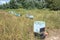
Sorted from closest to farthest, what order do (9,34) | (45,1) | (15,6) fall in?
(9,34), (15,6), (45,1)

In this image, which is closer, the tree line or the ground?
the ground

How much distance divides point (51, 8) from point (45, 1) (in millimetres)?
1232

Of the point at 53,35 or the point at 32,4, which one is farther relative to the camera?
the point at 32,4

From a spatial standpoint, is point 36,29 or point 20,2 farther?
point 20,2

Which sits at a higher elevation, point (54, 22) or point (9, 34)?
point (9, 34)

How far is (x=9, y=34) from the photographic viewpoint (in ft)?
19.5

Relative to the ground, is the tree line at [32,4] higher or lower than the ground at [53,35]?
lower

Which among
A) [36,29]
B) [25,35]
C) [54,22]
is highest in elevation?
[36,29]

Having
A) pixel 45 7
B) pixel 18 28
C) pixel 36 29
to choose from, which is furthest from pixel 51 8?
pixel 36 29

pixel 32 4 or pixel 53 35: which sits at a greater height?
pixel 53 35

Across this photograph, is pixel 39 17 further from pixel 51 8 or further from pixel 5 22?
pixel 51 8

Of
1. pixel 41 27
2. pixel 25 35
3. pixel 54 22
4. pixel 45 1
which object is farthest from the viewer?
pixel 45 1

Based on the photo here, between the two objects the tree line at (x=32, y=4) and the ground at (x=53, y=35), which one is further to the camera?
the tree line at (x=32, y=4)

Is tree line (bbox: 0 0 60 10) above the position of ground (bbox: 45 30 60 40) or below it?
below
